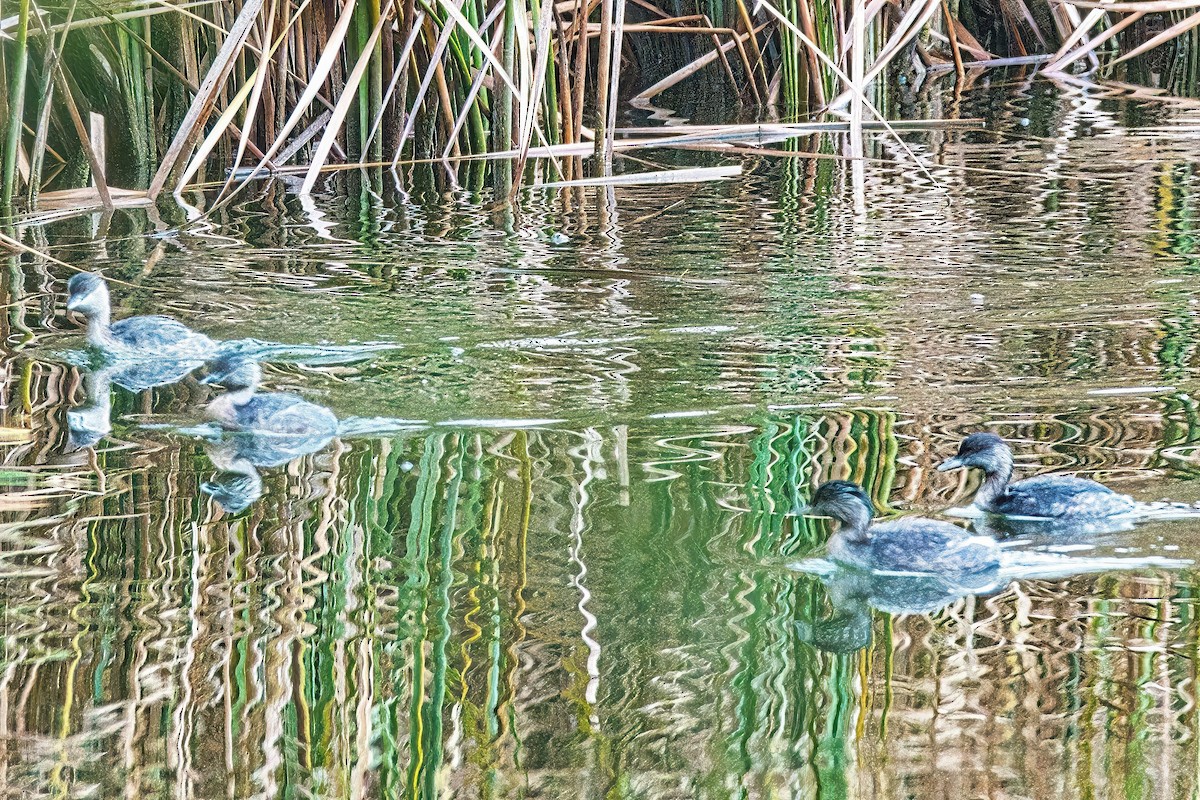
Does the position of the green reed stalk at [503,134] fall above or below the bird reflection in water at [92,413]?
above

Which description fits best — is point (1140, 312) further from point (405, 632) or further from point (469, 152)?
point (469, 152)

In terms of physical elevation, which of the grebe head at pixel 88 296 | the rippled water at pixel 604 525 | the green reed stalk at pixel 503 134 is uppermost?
the green reed stalk at pixel 503 134

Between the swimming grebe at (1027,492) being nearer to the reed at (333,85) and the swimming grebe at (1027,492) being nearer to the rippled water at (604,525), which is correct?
the rippled water at (604,525)

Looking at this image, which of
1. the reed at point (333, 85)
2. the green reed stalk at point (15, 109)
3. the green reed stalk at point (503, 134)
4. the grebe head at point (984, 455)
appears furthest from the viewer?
the green reed stalk at point (503, 134)

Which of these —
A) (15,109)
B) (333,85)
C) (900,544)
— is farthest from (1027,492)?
(333,85)

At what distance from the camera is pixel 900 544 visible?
3.32m

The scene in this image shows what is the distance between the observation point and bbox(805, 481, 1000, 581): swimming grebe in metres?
3.27

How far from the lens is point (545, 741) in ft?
8.69

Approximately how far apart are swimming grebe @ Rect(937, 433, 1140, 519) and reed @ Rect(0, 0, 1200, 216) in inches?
110

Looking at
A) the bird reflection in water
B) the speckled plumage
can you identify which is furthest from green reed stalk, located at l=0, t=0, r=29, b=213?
the speckled plumage

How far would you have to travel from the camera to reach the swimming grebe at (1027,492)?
3.42 meters

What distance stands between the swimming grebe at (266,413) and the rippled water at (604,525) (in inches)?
6.3

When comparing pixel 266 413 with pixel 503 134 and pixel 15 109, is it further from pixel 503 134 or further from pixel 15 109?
pixel 503 134

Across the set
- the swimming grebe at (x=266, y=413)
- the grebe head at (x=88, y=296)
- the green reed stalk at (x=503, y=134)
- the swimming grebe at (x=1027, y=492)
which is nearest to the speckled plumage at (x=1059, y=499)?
the swimming grebe at (x=1027, y=492)
